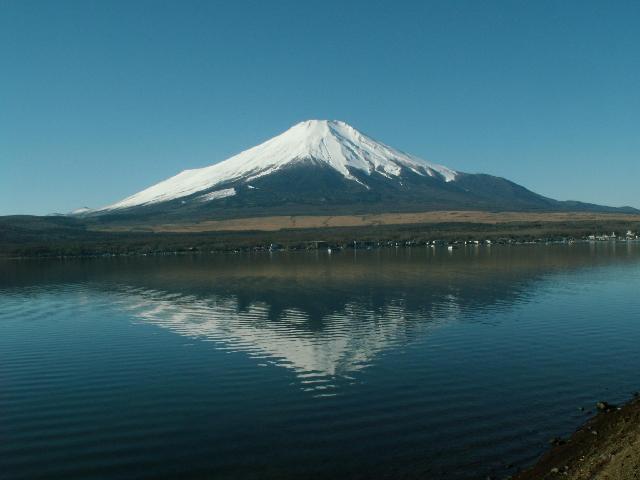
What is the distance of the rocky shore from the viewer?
10688mm

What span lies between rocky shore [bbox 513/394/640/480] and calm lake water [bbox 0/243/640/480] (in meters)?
0.72

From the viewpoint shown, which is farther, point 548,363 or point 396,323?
point 396,323

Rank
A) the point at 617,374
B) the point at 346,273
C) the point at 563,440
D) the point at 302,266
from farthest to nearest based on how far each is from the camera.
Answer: the point at 302,266
the point at 346,273
the point at 617,374
the point at 563,440

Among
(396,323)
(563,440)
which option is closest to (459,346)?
(396,323)

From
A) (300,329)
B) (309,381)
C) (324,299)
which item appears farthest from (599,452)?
(324,299)

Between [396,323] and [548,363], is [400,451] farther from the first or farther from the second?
[396,323]

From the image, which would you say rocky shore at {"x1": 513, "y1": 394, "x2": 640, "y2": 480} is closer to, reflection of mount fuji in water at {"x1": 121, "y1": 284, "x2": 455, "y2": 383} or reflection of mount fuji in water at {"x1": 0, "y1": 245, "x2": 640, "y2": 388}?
reflection of mount fuji in water at {"x1": 0, "y1": 245, "x2": 640, "y2": 388}

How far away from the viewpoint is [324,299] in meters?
41.8

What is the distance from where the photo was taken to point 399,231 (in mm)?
132875

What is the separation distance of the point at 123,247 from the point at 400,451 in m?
113

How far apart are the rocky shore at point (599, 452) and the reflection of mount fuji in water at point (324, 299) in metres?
8.50

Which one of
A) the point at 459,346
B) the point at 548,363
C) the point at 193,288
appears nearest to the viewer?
the point at 548,363

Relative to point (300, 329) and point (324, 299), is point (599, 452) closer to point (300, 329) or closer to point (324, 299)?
point (300, 329)

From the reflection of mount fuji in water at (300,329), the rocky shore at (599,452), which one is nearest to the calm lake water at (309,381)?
the reflection of mount fuji in water at (300,329)
